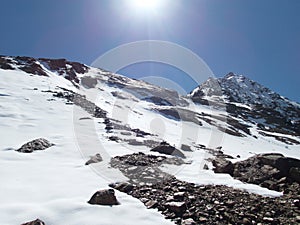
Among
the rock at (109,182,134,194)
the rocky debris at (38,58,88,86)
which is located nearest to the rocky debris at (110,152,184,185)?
the rock at (109,182,134,194)

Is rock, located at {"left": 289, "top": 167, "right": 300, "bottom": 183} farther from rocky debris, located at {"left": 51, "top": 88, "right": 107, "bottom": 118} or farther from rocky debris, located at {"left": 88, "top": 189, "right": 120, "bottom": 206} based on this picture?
rocky debris, located at {"left": 51, "top": 88, "right": 107, "bottom": 118}

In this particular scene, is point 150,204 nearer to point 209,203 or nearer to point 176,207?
point 176,207

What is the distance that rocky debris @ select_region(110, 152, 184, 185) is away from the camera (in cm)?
1033

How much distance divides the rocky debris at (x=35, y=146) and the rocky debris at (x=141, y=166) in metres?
4.17

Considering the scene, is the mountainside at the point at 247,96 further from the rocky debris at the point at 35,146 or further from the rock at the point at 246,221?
the rock at the point at 246,221

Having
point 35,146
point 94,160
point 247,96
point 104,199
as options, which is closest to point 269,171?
point 104,199

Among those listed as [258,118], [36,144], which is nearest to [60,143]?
[36,144]

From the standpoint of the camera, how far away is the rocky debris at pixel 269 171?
392 inches

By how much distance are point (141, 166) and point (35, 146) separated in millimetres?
6034

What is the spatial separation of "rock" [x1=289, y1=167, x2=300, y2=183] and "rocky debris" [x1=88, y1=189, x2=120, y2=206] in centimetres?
719

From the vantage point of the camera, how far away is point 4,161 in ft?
35.6

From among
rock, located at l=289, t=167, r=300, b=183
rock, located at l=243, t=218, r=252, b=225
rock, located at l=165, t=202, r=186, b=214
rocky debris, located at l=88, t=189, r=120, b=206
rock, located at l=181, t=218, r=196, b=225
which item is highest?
rock, located at l=289, t=167, r=300, b=183

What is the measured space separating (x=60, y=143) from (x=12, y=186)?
283 inches

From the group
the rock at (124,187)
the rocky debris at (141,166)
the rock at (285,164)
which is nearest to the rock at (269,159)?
the rock at (285,164)
